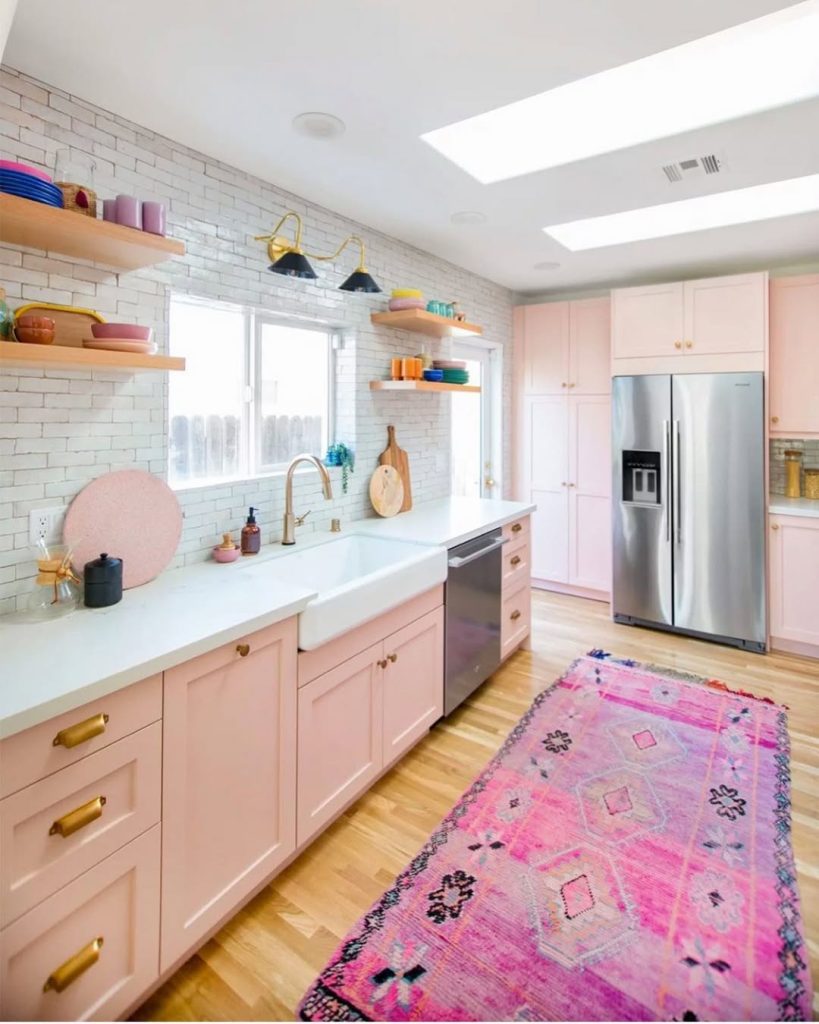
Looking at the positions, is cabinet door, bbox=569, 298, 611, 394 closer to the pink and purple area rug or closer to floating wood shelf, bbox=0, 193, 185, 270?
the pink and purple area rug

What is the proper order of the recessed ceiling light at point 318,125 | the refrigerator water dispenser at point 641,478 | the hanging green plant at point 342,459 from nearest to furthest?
the recessed ceiling light at point 318,125 < the hanging green plant at point 342,459 < the refrigerator water dispenser at point 641,478

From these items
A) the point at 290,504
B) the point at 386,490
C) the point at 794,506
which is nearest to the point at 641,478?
the point at 794,506

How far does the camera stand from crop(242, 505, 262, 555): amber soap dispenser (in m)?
2.33

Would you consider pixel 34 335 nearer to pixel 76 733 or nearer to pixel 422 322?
pixel 76 733

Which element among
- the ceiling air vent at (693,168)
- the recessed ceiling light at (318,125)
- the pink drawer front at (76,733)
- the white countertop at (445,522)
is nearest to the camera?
the pink drawer front at (76,733)

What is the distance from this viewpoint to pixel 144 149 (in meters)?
1.97

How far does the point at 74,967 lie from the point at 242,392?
202 cm

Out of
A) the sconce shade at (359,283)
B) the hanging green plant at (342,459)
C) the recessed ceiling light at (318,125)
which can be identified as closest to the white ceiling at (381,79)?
the recessed ceiling light at (318,125)

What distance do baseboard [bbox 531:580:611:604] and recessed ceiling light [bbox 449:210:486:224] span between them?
9.54 feet

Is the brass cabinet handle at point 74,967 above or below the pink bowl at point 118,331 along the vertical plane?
below

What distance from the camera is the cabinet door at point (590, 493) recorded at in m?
4.43

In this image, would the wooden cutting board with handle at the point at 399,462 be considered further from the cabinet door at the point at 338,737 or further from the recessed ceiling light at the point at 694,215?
the recessed ceiling light at the point at 694,215

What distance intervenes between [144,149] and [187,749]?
1964mm

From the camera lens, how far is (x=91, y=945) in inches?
48.5
